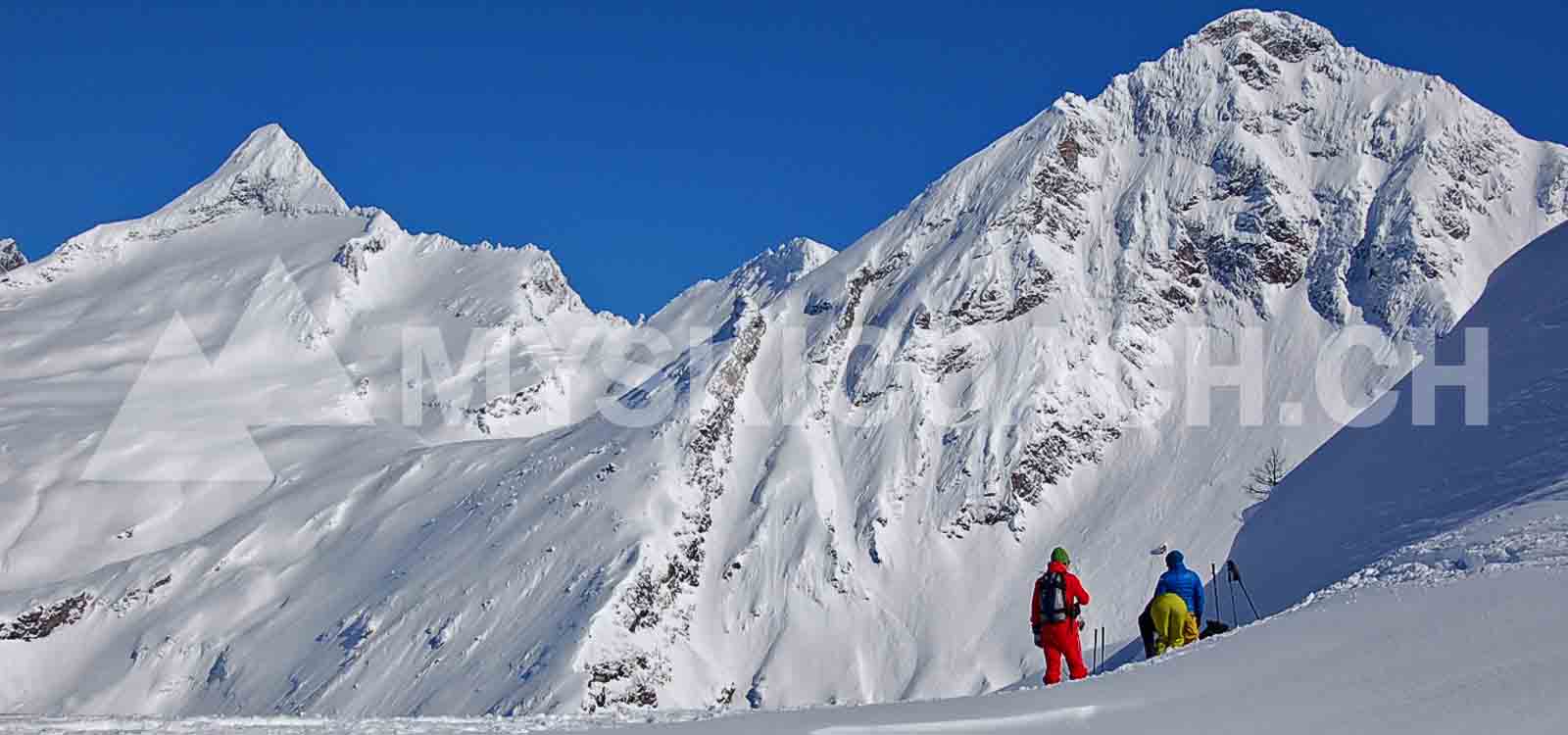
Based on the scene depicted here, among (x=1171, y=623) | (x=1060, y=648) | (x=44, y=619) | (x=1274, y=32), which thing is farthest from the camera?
(x=1274, y=32)

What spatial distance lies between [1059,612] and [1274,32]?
13195 cm

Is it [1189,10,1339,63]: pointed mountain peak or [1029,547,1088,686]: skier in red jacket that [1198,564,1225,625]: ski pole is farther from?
[1189,10,1339,63]: pointed mountain peak

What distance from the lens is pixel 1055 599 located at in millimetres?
16859

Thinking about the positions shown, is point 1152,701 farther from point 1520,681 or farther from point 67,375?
point 67,375

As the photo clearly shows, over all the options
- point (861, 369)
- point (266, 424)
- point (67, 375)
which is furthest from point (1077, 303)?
point (67, 375)

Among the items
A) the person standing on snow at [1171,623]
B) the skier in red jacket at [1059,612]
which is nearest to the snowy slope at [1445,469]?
the person standing on snow at [1171,623]

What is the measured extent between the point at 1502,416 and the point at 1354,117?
4027 inches

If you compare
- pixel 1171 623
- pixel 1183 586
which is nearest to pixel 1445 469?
pixel 1183 586

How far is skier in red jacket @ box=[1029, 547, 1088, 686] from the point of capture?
16719 mm

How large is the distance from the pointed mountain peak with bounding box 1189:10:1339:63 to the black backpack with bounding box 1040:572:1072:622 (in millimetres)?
129158

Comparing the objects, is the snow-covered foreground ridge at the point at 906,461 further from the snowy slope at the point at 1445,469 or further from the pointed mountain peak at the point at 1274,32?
the snowy slope at the point at 1445,469

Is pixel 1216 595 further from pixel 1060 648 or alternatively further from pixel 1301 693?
pixel 1301 693

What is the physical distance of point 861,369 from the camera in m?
118

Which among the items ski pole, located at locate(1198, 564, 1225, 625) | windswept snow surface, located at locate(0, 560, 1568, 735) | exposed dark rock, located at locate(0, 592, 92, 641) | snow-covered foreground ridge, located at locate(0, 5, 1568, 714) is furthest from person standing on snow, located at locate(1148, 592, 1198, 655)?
exposed dark rock, located at locate(0, 592, 92, 641)
